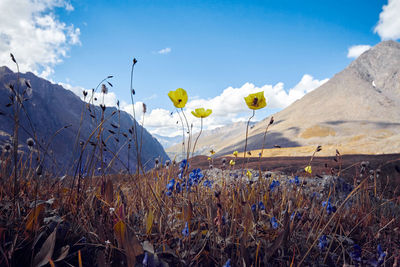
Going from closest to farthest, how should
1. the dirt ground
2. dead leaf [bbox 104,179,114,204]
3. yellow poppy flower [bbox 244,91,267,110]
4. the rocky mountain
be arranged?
1. dead leaf [bbox 104,179,114,204]
2. yellow poppy flower [bbox 244,91,267,110]
3. the dirt ground
4. the rocky mountain

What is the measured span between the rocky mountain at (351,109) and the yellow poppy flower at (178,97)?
60452 millimetres

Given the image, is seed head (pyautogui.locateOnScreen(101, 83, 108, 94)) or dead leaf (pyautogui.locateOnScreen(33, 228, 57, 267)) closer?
dead leaf (pyautogui.locateOnScreen(33, 228, 57, 267))

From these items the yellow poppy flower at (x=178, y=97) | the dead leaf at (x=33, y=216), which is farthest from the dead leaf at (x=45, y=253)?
the yellow poppy flower at (x=178, y=97)

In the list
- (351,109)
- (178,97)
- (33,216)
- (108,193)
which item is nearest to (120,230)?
(33,216)

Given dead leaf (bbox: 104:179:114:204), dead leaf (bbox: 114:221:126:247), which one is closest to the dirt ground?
dead leaf (bbox: 104:179:114:204)

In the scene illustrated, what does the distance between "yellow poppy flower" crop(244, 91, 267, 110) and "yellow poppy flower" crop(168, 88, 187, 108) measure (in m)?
0.64

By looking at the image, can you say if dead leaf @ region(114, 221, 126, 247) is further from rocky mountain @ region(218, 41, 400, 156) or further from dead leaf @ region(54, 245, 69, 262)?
rocky mountain @ region(218, 41, 400, 156)

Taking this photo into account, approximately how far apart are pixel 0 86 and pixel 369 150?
83776 millimetres

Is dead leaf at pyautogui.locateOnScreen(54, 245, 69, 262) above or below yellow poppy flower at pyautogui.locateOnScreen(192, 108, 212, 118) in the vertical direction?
below

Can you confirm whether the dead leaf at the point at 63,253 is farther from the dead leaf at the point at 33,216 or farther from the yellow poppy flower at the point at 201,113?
the yellow poppy flower at the point at 201,113

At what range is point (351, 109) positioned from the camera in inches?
4373

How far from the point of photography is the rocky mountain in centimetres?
8738

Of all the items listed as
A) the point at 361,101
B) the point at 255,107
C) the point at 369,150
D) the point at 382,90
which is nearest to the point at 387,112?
the point at 361,101

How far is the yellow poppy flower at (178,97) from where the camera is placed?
209cm
